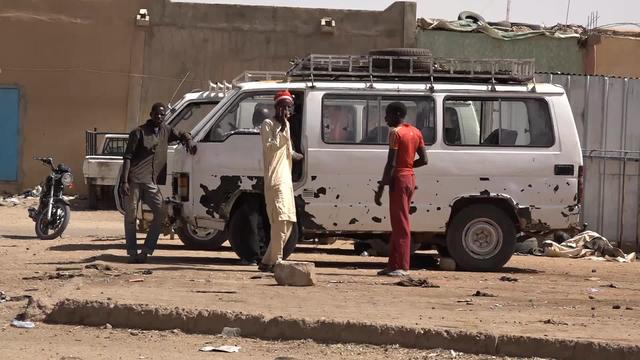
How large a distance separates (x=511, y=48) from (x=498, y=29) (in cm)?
51

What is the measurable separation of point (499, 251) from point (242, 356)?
216 inches

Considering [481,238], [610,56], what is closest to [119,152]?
[481,238]

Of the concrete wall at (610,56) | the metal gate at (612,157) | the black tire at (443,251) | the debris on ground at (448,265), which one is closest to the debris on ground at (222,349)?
the debris on ground at (448,265)

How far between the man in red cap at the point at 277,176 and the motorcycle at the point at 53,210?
528 cm

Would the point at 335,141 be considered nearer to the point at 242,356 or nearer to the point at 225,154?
the point at 225,154

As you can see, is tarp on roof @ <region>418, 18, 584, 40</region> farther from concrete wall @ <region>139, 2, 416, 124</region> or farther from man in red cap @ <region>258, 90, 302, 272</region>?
man in red cap @ <region>258, 90, 302, 272</region>

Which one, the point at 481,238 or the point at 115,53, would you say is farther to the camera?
the point at 115,53

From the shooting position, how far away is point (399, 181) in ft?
38.0

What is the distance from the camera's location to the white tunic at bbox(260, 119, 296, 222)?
1126 cm

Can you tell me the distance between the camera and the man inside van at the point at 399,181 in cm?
1152

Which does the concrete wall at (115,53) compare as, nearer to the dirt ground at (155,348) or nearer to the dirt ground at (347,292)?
the dirt ground at (347,292)

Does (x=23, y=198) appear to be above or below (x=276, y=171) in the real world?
below

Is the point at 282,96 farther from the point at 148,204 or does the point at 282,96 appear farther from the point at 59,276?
the point at 59,276

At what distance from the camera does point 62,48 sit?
25.3m
